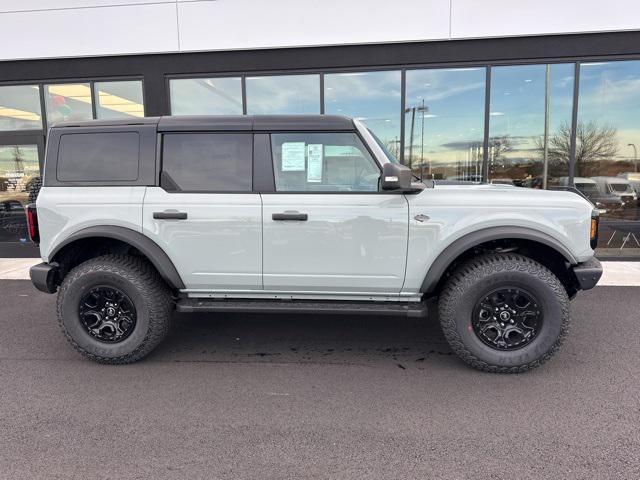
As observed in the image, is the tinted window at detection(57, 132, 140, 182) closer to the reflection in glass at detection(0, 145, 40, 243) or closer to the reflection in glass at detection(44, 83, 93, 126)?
the reflection in glass at detection(44, 83, 93, 126)

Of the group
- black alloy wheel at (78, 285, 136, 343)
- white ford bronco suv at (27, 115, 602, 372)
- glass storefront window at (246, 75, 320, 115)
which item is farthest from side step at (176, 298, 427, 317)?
glass storefront window at (246, 75, 320, 115)

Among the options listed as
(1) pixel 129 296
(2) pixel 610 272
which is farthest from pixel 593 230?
(2) pixel 610 272

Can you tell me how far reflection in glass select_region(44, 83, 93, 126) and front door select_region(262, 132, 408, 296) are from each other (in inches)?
261

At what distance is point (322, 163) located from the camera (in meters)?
3.50

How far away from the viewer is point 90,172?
362 centimetres

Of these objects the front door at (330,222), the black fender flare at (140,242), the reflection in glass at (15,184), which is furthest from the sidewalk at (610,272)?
the front door at (330,222)

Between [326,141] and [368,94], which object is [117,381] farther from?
[368,94]

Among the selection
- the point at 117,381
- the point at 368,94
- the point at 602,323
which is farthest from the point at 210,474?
the point at 368,94

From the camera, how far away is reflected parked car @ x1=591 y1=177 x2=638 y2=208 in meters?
7.75

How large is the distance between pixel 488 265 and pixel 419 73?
548 cm

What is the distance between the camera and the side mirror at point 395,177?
3.14 meters

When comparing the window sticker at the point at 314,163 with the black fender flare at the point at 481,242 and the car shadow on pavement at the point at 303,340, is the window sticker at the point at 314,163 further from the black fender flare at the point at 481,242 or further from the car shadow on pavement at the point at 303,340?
the car shadow on pavement at the point at 303,340

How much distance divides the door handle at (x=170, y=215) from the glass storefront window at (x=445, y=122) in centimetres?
549

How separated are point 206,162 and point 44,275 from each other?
5.37ft
